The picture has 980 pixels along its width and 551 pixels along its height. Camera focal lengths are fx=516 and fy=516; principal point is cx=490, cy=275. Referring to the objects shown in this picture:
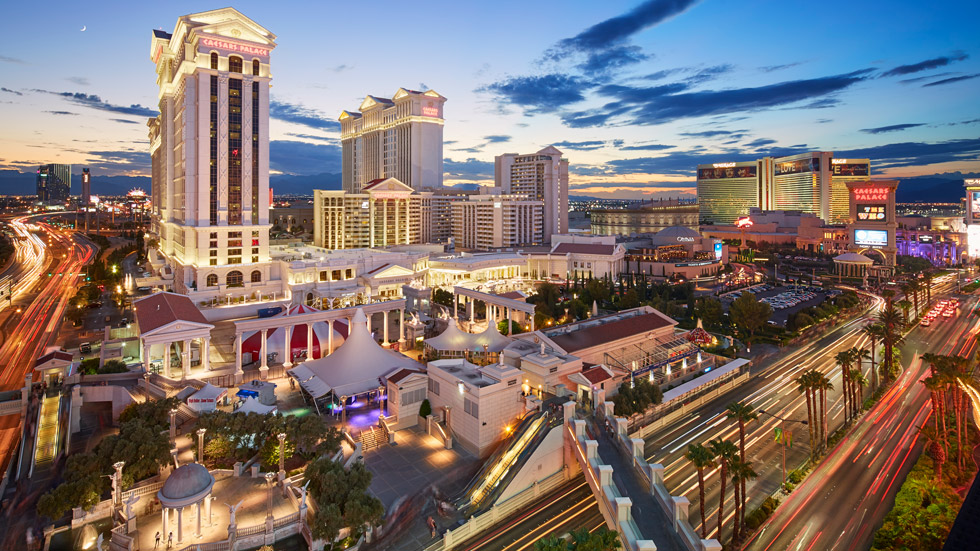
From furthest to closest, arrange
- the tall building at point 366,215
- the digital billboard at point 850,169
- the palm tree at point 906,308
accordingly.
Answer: the digital billboard at point 850,169 < the tall building at point 366,215 < the palm tree at point 906,308

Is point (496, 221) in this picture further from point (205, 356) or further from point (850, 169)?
point (850, 169)

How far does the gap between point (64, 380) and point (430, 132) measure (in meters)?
107

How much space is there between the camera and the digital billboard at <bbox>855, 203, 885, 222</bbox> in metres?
116

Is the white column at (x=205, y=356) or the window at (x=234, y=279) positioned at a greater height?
the window at (x=234, y=279)

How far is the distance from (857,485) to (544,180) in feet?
375

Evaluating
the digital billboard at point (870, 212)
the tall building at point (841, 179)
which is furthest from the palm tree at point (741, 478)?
the tall building at point (841, 179)

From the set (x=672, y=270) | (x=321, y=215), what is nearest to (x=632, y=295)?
(x=672, y=270)

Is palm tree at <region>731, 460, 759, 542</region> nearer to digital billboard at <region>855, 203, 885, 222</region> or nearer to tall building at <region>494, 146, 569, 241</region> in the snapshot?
tall building at <region>494, 146, 569, 241</region>

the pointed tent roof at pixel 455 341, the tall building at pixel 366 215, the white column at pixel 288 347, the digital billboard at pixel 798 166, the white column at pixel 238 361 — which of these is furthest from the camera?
the digital billboard at pixel 798 166

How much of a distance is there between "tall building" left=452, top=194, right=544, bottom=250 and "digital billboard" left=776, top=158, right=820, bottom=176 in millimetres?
116620

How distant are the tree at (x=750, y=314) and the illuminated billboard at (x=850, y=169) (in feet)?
517

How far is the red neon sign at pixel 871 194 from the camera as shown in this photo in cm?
11544

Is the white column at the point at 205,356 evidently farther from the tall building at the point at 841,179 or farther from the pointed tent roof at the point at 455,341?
the tall building at the point at 841,179

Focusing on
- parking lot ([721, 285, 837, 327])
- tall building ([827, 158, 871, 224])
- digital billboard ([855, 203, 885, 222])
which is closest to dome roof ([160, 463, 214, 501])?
parking lot ([721, 285, 837, 327])
